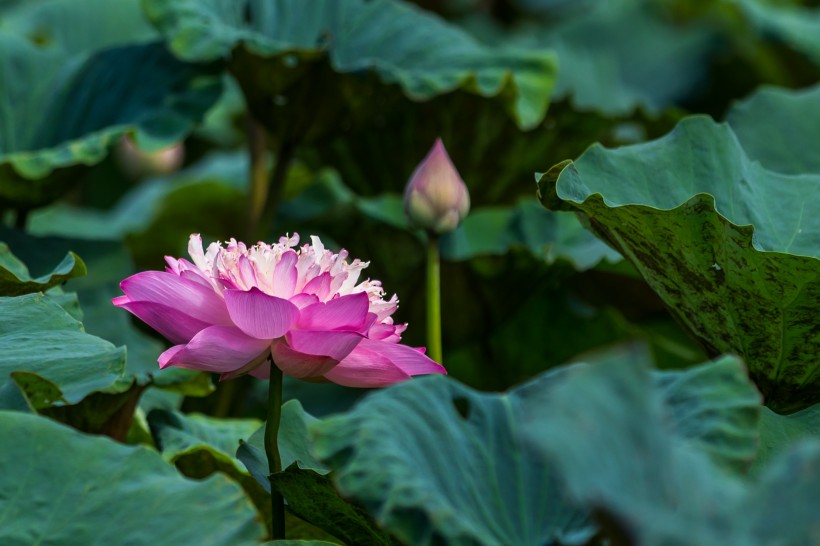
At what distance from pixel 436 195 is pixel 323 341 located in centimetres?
33

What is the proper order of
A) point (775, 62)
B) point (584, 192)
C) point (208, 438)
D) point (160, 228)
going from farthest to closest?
point (775, 62), point (160, 228), point (208, 438), point (584, 192)

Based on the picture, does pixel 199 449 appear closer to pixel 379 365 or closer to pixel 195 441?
pixel 195 441

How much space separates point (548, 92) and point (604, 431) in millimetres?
1113

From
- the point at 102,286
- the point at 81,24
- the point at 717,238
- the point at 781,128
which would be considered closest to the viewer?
the point at 717,238

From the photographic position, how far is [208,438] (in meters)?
1.12

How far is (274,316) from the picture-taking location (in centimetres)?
77

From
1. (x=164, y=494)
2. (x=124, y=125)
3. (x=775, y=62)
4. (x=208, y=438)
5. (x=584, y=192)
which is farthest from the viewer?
(x=775, y=62)

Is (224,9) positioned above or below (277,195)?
above

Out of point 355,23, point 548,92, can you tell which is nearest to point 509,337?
point 548,92

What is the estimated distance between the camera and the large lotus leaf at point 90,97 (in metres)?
1.50

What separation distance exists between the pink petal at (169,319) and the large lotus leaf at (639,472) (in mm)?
341

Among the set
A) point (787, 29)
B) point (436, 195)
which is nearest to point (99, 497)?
point (436, 195)

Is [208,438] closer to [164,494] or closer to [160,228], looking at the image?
[164,494]

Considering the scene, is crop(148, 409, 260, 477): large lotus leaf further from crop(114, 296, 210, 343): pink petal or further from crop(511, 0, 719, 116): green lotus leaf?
crop(511, 0, 719, 116): green lotus leaf
